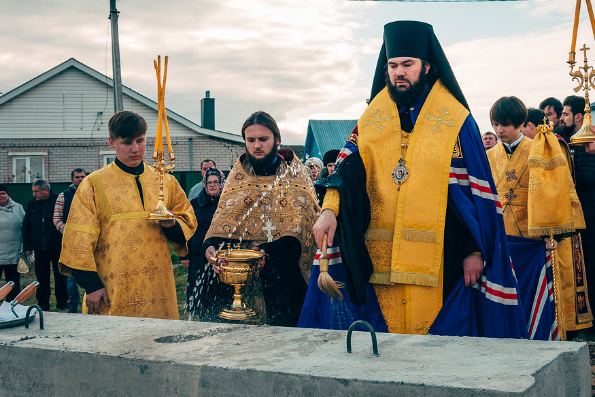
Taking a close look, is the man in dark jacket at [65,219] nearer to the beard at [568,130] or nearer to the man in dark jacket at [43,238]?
the man in dark jacket at [43,238]

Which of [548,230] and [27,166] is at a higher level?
[27,166]

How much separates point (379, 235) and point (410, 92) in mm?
813

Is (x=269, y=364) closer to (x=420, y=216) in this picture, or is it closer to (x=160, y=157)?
(x=420, y=216)

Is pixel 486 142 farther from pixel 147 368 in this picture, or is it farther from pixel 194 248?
pixel 147 368

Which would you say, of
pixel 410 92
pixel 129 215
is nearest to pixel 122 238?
pixel 129 215

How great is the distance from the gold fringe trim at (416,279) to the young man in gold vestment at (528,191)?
2204 mm

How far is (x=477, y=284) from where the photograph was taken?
3.58m

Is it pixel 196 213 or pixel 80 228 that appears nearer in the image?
pixel 80 228

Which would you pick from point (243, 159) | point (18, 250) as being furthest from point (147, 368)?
point (18, 250)

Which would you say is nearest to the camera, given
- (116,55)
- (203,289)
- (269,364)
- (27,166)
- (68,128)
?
(269,364)

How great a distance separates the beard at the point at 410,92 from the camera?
12.5 ft

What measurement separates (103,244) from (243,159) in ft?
3.68

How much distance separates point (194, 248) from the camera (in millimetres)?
6344

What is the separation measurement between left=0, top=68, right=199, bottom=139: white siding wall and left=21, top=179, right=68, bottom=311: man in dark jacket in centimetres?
1560
